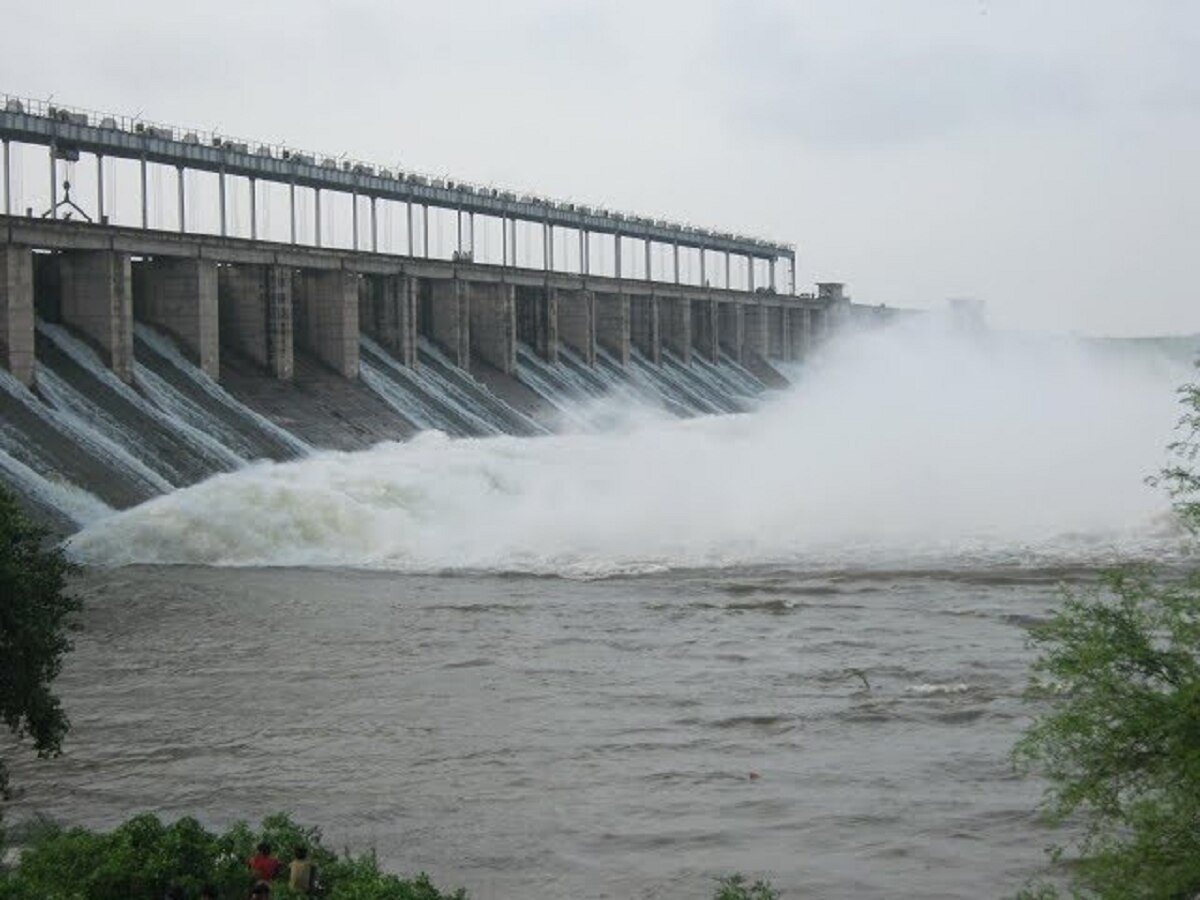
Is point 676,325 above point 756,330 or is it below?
below

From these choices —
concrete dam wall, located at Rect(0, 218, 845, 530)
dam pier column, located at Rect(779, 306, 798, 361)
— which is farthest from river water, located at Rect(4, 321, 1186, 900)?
Result: dam pier column, located at Rect(779, 306, 798, 361)

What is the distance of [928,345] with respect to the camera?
94062mm

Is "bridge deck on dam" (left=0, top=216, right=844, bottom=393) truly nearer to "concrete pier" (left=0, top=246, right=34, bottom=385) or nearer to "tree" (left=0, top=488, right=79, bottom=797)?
"concrete pier" (left=0, top=246, right=34, bottom=385)

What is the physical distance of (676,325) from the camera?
239ft

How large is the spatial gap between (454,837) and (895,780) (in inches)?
184

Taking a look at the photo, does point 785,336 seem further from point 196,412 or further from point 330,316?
point 196,412

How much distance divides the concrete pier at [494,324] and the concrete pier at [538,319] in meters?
3.82

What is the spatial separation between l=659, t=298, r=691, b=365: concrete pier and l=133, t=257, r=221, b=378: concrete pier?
33.5m

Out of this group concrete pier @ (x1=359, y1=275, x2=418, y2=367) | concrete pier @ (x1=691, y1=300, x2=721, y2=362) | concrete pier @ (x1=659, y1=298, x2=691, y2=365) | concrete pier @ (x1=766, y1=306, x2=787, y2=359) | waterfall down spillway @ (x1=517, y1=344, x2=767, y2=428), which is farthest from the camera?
concrete pier @ (x1=766, y1=306, x2=787, y2=359)

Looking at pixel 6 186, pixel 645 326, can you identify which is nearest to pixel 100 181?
pixel 6 186

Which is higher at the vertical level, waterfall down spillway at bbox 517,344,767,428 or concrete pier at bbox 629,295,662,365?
concrete pier at bbox 629,295,662,365

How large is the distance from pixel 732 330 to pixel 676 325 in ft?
22.3

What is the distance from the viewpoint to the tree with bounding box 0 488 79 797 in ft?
47.1

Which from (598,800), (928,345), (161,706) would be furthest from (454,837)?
(928,345)
